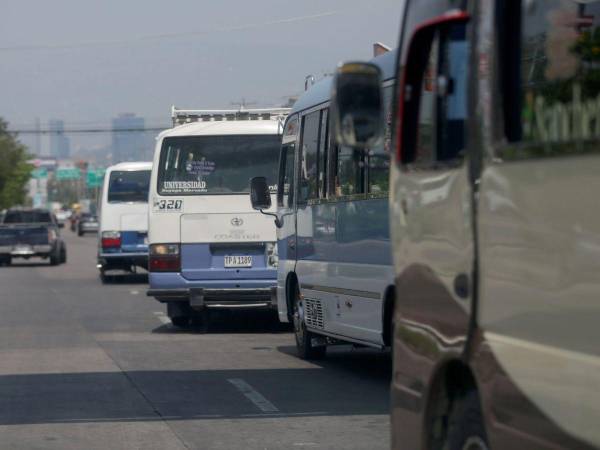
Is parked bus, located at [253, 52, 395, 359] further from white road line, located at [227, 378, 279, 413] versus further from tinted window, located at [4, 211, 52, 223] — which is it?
tinted window, located at [4, 211, 52, 223]

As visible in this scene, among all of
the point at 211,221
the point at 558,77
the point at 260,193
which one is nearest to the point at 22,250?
the point at 211,221

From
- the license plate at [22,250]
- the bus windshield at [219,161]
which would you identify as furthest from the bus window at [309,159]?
the license plate at [22,250]

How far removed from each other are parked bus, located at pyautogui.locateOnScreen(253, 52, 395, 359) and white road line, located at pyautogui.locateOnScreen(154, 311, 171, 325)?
4.95 meters

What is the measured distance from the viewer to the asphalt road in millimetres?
9023

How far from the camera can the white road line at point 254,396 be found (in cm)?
1022

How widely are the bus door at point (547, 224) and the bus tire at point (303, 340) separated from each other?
29.1 ft

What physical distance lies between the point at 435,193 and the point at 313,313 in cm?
781

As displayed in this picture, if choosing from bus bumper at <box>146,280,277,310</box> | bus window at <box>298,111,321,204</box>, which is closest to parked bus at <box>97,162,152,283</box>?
bus bumper at <box>146,280,277,310</box>

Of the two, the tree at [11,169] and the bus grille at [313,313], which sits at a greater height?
the tree at [11,169]

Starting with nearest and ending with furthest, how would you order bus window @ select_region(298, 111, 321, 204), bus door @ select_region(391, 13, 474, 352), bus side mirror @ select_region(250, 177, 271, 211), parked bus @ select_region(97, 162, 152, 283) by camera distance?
bus door @ select_region(391, 13, 474, 352) → bus window @ select_region(298, 111, 321, 204) → bus side mirror @ select_region(250, 177, 271, 211) → parked bus @ select_region(97, 162, 152, 283)

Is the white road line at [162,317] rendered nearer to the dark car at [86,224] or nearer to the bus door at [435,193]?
the bus door at [435,193]

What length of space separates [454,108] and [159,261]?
12.2 metres

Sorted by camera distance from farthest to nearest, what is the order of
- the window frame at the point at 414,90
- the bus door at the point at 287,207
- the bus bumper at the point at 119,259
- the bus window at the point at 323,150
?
the bus bumper at the point at 119,259 < the bus door at the point at 287,207 < the bus window at the point at 323,150 < the window frame at the point at 414,90

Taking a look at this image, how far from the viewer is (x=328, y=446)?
856cm
